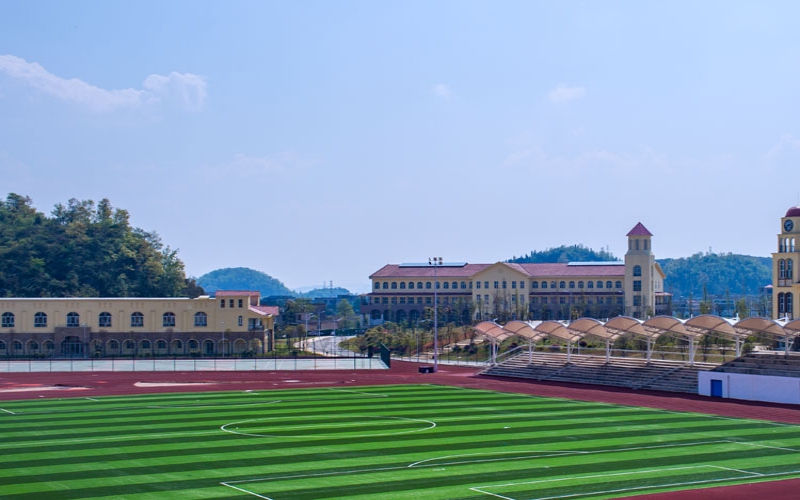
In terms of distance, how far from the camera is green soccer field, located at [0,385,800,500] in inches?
1064

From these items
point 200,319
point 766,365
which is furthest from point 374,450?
point 200,319

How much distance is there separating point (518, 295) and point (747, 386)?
78.5 metres

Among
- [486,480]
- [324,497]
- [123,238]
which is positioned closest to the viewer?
[324,497]

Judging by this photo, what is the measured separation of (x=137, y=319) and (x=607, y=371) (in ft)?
177

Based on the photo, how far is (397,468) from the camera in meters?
29.9

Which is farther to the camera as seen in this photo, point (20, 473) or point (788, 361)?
point (788, 361)

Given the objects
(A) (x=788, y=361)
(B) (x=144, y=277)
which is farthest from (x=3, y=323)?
(A) (x=788, y=361)

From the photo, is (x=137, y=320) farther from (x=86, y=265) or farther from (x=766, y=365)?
(x=766, y=365)

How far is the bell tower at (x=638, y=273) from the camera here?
397 feet

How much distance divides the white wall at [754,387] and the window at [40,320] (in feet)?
223

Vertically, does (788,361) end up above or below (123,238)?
below

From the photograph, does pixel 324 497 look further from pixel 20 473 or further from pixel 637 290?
pixel 637 290

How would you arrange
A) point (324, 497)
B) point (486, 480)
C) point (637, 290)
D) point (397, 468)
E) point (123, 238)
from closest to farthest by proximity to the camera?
point (324, 497)
point (486, 480)
point (397, 468)
point (637, 290)
point (123, 238)

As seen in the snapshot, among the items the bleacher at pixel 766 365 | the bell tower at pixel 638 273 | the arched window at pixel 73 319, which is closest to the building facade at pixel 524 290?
the bell tower at pixel 638 273
